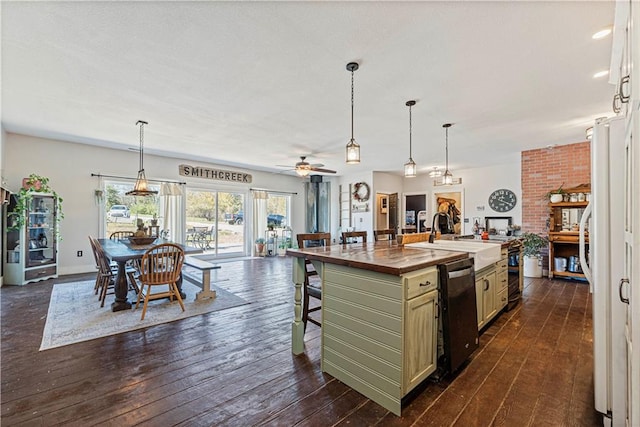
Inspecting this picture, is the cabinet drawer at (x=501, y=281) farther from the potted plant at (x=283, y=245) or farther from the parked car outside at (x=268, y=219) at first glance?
the parked car outside at (x=268, y=219)

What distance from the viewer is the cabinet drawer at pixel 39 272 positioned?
474 cm

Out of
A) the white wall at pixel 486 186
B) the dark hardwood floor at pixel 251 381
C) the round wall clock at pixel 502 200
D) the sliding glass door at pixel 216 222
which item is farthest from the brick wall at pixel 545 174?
the sliding glass door at pixel 216 222

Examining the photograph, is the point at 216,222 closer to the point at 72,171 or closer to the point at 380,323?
the point at 72,171

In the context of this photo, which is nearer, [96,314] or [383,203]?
[96,314]

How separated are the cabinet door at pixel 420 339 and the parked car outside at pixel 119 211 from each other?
6.59 m

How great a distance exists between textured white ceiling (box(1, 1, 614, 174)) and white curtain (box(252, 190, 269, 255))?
3461 mm

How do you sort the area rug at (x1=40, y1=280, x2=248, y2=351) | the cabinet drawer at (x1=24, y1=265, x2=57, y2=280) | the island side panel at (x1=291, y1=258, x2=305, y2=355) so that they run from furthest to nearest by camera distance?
the cabinet drawer at (x1=24, y1=265, x2=57, y2=280)
the area rug at (x1=40, y1=280, x2=248, y2=351)
the island side panel at (x1=291, y1=258, x2=305, y2=355)

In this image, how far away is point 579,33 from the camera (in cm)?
215

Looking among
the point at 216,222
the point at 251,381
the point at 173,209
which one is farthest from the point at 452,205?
the point at 251,381

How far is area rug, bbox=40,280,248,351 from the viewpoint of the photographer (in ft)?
9.30

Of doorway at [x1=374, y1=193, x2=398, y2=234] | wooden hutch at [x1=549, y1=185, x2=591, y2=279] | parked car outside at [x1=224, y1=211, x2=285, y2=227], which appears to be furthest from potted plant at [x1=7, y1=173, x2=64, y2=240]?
wooden hutch at [x1=549, y1=185, x2=591, y2=279]

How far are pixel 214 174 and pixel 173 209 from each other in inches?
54.0

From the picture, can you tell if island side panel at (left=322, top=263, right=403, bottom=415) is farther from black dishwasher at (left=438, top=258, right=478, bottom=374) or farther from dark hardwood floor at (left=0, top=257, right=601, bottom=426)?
black dishwasher at (left=438, top=258, right=478, bottom=374)

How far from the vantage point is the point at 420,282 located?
181 centimetres
